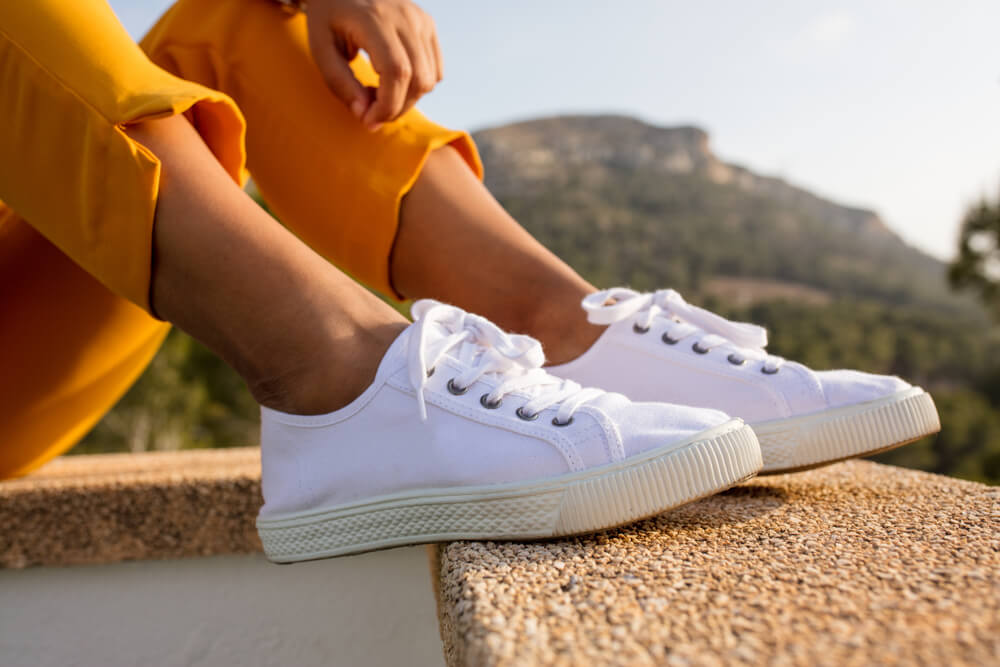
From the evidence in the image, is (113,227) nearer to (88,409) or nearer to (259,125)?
(259,125)

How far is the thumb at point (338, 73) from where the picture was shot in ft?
3.12

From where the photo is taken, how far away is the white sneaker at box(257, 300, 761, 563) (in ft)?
2.12

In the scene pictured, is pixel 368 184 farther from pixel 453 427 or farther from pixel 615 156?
pixel 615 156

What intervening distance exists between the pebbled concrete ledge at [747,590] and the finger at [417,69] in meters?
0.56

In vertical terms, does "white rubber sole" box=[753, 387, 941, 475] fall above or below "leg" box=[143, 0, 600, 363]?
below

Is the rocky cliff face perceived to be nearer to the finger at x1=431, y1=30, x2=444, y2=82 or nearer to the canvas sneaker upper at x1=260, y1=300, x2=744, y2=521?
the finger at x1=431, y1=30, x2=444, y2=82

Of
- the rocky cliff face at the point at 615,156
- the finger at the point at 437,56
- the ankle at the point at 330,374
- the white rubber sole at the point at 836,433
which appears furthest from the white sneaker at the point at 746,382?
the rocky cliff face at the point at 615,156

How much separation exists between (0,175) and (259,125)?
1.14 feet

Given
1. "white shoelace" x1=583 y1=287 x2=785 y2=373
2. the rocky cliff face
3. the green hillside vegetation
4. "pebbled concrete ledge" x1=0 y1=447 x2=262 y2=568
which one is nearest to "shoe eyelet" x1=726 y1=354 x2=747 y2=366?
"white shoelace" x1=583 y1=287 x2=785 y2=373

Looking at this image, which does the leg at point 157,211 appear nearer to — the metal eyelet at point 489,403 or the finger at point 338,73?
the metal eyelet at point 489,403

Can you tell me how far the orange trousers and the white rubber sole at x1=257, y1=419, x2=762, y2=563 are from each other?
1.11 feet

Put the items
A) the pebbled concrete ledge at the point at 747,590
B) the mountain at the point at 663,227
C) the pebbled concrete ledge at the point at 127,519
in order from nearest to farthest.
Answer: the pebbled concrete ledge at the point at 747,590 < the pebbled concrete ledge at the point at 127,519 < the mountain at the point at 663,227

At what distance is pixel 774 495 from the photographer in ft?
2.72

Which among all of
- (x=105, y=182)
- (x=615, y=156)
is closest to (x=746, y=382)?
(x=105, y=182)
